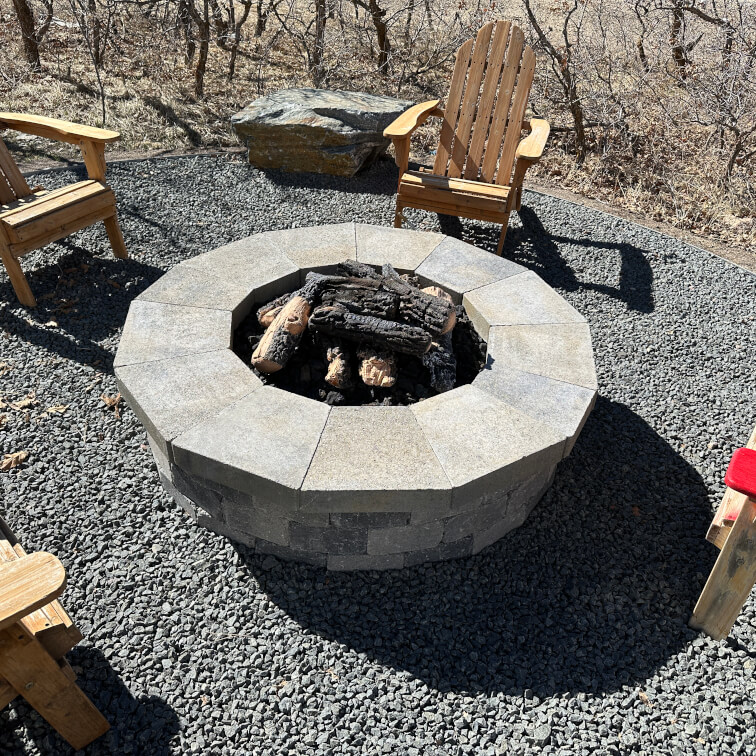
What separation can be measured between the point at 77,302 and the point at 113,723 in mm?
2478

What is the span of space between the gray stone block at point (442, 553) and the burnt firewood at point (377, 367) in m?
0.67

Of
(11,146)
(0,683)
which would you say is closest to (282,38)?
(11,146)

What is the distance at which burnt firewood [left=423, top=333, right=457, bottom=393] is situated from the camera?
250 centimetres

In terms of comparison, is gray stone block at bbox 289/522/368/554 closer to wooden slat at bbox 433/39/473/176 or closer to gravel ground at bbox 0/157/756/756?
gravel ground at bbox 0/157/756/756

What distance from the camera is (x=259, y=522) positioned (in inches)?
86.3

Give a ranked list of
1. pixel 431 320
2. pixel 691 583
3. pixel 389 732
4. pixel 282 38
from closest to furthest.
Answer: pixel 389 732, pixel 691 583, pixel 431 320, pixel 282 38

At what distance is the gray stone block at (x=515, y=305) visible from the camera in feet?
9.13

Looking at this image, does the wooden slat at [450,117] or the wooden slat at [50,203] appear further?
the wooden slat at [450,117]

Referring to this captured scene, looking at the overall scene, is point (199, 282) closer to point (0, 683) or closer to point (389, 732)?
point (0, 683)

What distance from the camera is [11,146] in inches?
204

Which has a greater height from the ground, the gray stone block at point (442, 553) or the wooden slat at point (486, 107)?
the wooden slat at point (486, 107)

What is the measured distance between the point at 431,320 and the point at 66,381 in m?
1.88

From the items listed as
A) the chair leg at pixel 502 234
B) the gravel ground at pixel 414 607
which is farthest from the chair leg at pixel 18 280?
the chair leg at pixel 502 234

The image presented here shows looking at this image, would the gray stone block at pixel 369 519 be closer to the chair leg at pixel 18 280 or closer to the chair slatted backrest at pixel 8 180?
the chair leg at pixel 18 280
